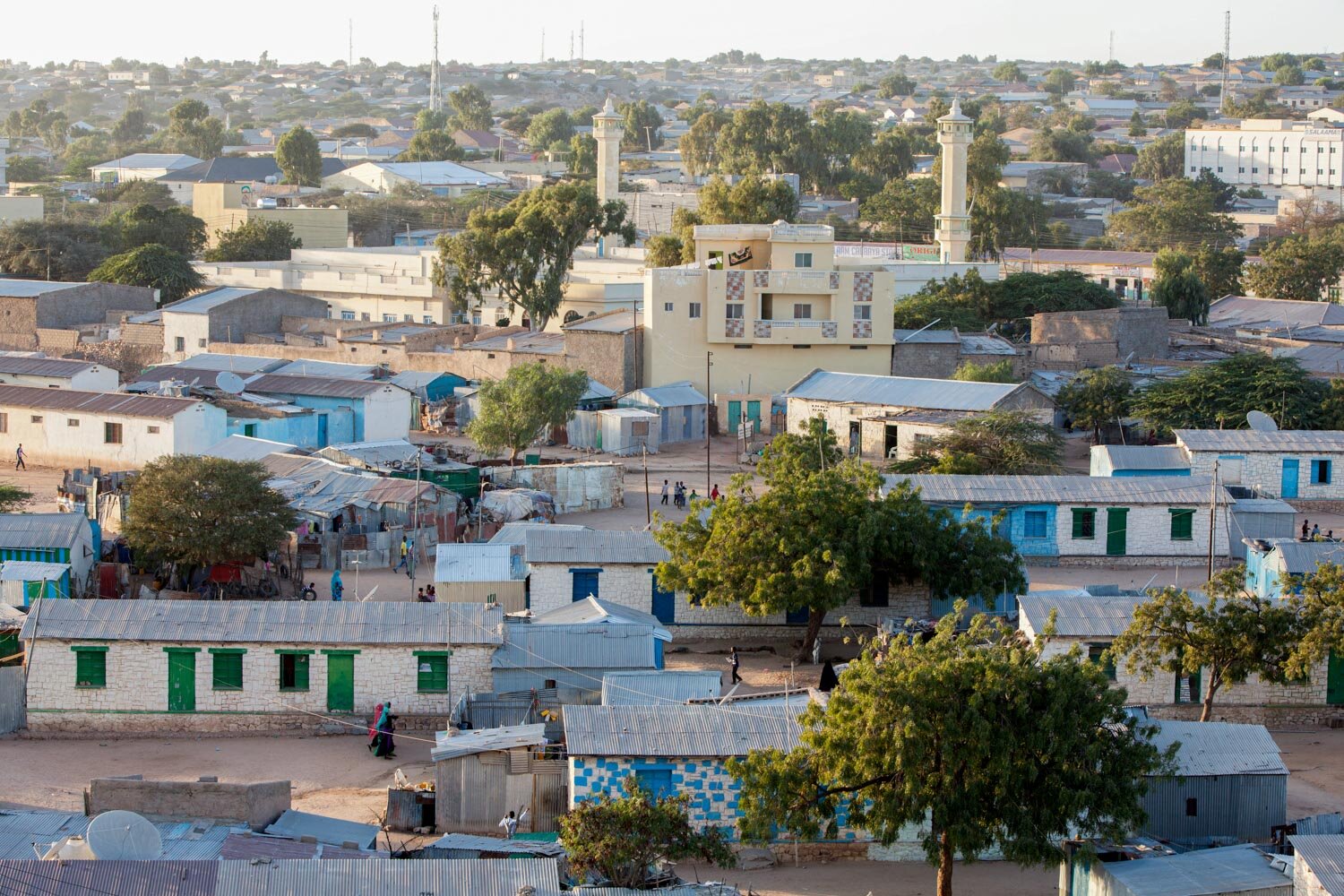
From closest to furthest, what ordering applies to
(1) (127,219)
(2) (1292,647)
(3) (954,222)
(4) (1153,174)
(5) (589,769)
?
1. (5) (589,769)
2. (2) (1292,647)
3. (3) (954,222)
4. (1) (127,219)
5. (4) (1153,174)

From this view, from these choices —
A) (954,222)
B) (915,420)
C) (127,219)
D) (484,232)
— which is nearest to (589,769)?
(915,420)

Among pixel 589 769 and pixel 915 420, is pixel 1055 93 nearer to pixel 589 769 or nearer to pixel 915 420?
pixel 915 420

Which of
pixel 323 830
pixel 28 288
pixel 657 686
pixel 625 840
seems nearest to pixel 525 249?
pixel 28 288

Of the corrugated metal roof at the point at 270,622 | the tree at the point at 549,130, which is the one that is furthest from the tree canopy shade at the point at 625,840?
the tree at the point at 549,130

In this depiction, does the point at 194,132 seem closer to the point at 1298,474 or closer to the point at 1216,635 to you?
the point at 1298,474

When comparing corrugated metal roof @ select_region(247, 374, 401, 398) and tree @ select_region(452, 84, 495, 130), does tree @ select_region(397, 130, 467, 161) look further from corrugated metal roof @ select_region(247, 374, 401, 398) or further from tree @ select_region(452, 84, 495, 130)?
corrugated metal roof @ select_region(247, 374, 401, 398)

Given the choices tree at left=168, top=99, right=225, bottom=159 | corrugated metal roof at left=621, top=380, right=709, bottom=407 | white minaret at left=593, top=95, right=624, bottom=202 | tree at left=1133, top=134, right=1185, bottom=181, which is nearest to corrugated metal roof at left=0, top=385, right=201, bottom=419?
corrugated metal roof at left=621, top=380, right=709, bottom=407

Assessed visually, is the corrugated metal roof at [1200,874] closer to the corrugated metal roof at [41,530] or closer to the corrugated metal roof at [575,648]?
the corrugated metal roof at [575,648]
